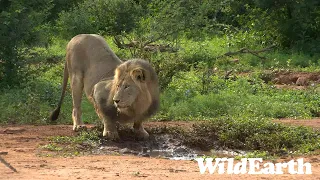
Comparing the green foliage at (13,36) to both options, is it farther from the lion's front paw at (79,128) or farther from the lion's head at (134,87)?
the lion's head at (134,87)

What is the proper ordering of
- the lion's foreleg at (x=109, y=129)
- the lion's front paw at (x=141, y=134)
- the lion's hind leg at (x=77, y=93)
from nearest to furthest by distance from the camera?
the lion's foreleg at (x=109, y=129) < the lion's front paw at (x=141, y=134) < the lion's hind leg at (x=77, y=93)

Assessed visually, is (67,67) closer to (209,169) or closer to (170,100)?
(170,100)

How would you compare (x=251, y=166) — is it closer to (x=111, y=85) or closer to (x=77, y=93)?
(x=111, y=85)

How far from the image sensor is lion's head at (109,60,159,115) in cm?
832

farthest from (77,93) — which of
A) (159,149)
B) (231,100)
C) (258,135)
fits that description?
(231,100)

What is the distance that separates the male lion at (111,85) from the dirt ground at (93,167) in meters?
0.83

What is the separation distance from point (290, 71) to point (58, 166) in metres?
10.3

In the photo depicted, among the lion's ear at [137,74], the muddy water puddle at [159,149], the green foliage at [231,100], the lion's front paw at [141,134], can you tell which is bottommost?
the green foliage at [231,100]

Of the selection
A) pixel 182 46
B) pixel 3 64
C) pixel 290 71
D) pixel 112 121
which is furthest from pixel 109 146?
pixel 182 46

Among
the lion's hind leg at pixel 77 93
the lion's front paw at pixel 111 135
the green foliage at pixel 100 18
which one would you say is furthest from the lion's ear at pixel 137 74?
the green foliage at pixel 100 18

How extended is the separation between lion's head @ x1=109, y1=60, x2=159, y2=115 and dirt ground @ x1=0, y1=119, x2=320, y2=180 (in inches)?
31.8

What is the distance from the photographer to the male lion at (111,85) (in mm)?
8391

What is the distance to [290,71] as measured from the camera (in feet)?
53.3

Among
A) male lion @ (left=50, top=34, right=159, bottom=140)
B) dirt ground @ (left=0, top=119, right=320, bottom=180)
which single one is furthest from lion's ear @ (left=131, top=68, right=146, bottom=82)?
dirt ground @ (left=0, top=119, right=320, bottom=180)
